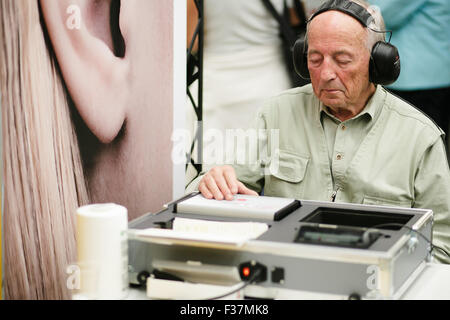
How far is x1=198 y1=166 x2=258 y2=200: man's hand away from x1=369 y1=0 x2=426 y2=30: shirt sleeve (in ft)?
3.79

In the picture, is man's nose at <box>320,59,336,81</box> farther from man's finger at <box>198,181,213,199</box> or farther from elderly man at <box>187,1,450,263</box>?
man's finger at <box>198,181,213,199</box>

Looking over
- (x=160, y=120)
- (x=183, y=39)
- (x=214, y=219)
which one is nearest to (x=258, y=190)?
(x=160, y=120)

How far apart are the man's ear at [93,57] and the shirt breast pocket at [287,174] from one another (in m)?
0.51

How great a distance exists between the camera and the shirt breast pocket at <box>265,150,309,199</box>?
1.97 m

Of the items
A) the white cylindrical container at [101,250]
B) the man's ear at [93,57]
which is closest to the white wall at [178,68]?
the man's ear at [93,57]

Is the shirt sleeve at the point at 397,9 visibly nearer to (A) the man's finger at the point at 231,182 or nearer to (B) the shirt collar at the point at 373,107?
(B) the shirt collar at the point at 373,107

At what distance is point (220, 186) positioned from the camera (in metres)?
1.56

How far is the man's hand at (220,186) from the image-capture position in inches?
60.2

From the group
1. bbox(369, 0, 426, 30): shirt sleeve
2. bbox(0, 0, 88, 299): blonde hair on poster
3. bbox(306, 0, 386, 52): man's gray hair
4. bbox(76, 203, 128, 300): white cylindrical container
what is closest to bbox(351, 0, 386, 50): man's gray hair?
bbox(306, 0, 386, 52): man's gray hair

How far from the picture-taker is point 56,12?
1.76 meters

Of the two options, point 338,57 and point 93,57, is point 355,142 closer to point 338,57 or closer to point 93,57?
point 338,57

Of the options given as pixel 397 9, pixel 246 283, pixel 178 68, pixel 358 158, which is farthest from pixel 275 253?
pixel 397 9
